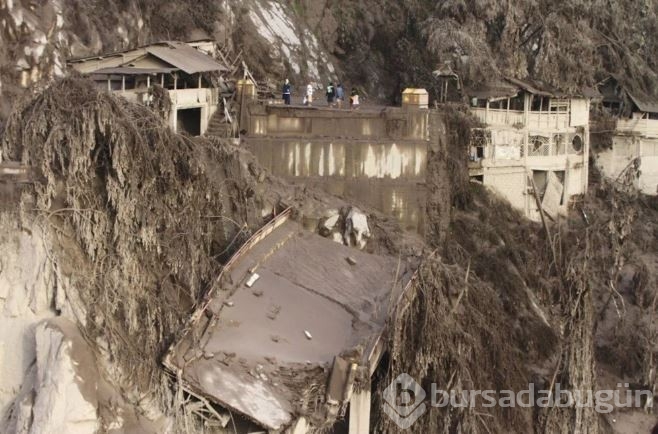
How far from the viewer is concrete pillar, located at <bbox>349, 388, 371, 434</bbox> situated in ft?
72.6

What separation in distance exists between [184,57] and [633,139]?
2433cm

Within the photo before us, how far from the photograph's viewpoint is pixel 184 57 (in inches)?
1212

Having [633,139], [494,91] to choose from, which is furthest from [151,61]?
[633,139]

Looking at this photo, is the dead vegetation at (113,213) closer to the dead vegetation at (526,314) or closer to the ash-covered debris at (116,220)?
the ash-covered debris at (116,220)

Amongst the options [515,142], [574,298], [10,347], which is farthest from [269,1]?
[10,347]

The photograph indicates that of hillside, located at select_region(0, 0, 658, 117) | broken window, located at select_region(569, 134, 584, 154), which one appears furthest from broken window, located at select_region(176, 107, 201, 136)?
broken window, located at select_region(569, 134, 584, 154)

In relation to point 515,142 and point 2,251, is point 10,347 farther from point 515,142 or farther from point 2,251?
point 515,142

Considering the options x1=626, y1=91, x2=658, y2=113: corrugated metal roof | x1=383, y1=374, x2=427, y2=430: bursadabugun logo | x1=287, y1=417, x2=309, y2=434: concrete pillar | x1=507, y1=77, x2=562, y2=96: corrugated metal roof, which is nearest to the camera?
x1=287, y1=417, x2=309, y2=434: concrete pillar

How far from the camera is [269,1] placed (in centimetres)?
4491

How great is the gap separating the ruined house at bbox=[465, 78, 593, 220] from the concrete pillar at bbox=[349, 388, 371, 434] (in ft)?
48.9

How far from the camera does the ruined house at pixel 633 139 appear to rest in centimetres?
4541

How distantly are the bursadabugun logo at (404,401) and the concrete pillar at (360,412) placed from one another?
1057 millimetres

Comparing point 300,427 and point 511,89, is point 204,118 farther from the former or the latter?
point 300,427

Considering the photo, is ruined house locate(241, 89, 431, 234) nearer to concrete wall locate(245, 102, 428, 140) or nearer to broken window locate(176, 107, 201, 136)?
concrete wall locate(245, 102, 428, 140)
